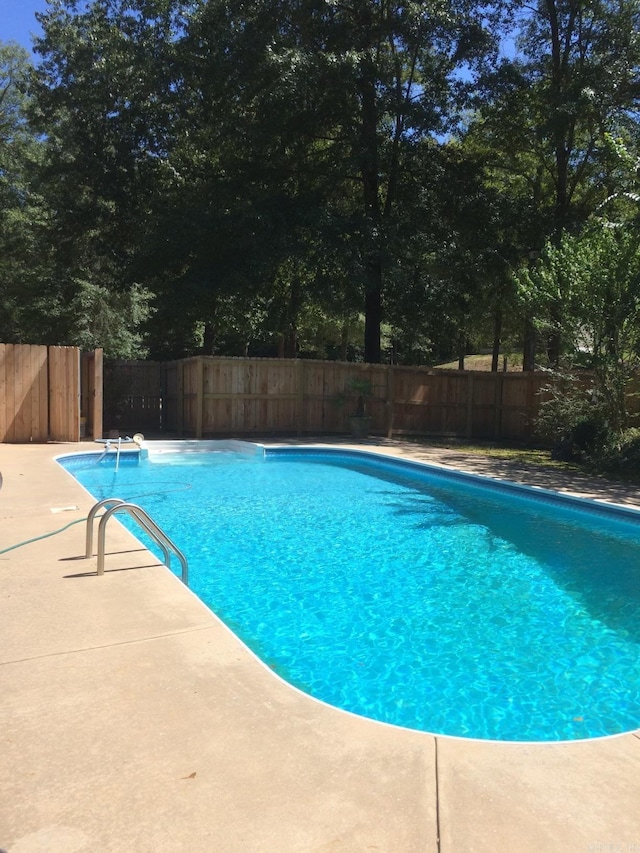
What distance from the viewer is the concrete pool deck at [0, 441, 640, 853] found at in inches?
71.3

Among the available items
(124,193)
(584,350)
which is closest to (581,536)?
(584,350)

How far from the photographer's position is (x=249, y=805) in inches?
75.9

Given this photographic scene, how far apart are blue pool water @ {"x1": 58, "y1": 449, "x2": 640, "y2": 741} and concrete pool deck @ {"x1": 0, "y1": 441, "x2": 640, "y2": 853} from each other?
0.84 metres

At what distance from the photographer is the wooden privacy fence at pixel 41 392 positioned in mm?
11836

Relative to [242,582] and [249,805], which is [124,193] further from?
[249,805]

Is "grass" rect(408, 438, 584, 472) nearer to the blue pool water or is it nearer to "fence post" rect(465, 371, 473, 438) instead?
"fence post" rect(465, 371, 473, 438)

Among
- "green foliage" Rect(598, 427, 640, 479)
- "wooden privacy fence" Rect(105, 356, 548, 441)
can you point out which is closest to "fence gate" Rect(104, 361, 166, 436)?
"wooden privacy fence" Rect(105, 356, 548, 441)

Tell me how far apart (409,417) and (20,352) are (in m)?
10.1

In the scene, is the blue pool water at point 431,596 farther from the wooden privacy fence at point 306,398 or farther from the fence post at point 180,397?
the fence post at point 180,397

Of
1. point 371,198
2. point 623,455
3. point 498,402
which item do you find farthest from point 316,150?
point 623,455

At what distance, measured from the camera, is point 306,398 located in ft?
51.8

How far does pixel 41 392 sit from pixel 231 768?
1157 centimetres

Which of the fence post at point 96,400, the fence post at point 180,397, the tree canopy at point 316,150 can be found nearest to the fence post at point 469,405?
the tree canopy at point 316,150

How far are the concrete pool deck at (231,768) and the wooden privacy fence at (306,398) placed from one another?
11.8 m
